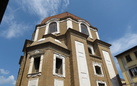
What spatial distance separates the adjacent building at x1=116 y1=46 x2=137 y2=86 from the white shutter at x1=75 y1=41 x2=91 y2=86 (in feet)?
36.5

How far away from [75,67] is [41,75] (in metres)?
3.95

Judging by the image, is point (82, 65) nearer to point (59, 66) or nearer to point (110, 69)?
point (59, 66)

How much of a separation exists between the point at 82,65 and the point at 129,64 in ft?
39.8

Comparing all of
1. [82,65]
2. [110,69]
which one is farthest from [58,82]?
[110,69]

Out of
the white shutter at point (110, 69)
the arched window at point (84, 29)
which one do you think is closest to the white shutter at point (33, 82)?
the white shutter at point (110, 69)

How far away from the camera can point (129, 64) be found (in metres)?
20.0

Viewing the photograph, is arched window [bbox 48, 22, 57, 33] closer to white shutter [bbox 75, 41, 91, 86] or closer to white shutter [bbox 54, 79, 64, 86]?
white shutter [bbox 75, 41, 91, 86]

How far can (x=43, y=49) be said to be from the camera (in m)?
12.7

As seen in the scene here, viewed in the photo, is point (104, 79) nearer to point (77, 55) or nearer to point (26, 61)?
point (77, 55)

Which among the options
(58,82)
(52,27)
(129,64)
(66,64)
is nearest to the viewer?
(58,82)

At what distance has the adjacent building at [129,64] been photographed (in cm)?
1873

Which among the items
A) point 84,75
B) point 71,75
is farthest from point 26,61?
Result: point 84,75

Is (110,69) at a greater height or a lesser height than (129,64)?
lesser

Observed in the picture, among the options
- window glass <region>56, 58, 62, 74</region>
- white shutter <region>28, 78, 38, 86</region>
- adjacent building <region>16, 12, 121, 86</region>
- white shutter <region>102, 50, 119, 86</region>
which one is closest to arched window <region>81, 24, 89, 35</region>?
adjacent building <region>16, 12, 121, 86</region>
